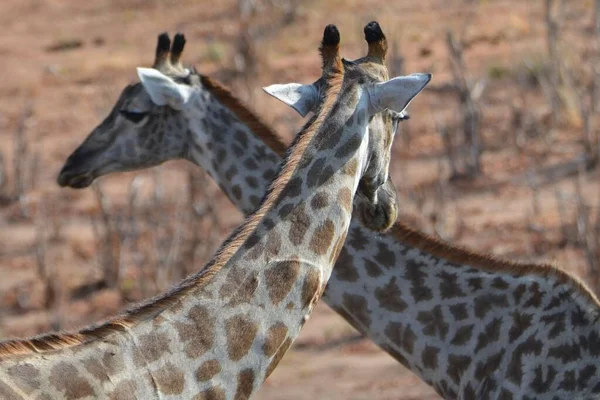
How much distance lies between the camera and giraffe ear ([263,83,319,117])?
4.38 m

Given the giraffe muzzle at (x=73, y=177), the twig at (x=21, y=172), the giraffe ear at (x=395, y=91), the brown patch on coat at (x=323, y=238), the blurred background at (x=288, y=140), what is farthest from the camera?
the twig at (x=21, y=172)

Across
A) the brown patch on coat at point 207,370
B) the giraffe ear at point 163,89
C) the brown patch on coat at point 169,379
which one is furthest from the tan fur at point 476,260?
the brown patch on coat at point 169,379

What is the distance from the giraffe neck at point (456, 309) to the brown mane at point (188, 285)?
129 centimetres

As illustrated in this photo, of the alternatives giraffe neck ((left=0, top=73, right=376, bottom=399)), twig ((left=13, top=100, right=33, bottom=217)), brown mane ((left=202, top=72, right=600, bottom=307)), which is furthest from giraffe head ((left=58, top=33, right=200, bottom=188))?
twig ((left=13, top=100, right=33, bottom=217))

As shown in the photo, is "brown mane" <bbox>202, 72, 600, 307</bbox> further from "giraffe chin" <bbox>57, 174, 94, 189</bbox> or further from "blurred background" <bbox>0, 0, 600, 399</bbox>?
"giraffe chin" <bbox>57, 174, 94, 189</bbox>

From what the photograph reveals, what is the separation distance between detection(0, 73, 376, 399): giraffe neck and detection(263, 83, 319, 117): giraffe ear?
327 mm

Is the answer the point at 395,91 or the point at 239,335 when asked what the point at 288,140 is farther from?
the point at 239,335

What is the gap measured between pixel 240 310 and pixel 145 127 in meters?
3.23

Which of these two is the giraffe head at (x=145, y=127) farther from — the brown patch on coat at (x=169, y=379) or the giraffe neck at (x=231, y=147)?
the brown patch on coat at (x=169, y=379)

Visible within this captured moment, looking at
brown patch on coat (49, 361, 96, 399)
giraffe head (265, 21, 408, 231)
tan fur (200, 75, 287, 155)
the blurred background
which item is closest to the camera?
brown patch on coat (49, 361, 96, 399)

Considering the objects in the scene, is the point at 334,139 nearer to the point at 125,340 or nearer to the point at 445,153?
the point at 125,340

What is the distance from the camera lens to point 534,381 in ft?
16.0

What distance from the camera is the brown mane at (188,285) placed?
3.50m

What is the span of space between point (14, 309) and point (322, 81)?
656 cm
